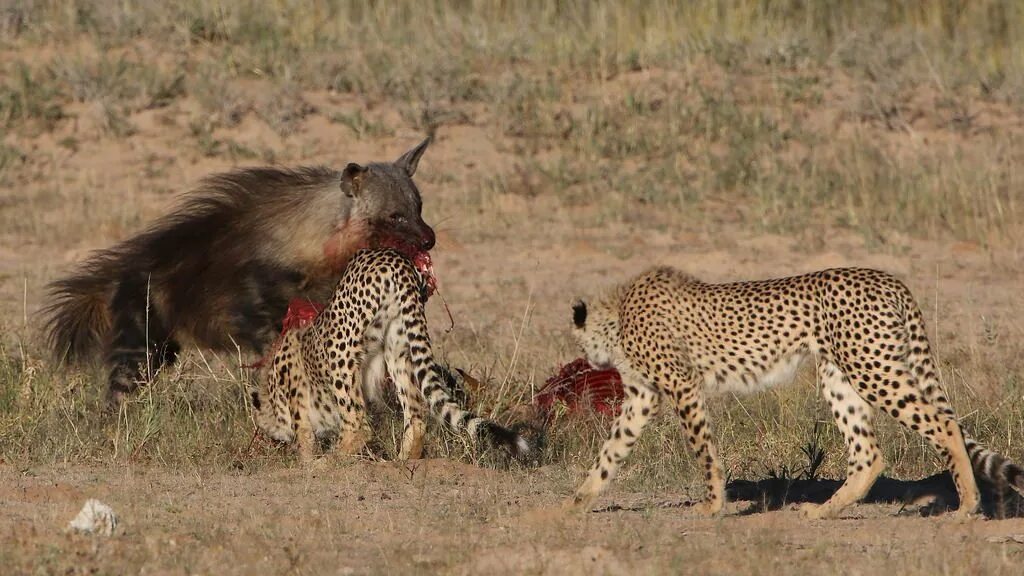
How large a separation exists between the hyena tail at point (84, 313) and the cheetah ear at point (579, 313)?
322 centimetres

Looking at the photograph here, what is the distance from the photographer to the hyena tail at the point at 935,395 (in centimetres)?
672

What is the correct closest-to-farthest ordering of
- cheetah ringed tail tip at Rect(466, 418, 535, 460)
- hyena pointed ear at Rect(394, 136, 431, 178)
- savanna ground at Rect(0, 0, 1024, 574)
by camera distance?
savanna ground at Rect(0, 0, 1024, 574), cheetah ringed tail tip at Rect(466, 418, 535, 460), hyena pointed ear at Rect(394, 136, 431, 178)

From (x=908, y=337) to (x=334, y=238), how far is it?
3629mm

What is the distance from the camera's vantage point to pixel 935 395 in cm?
687

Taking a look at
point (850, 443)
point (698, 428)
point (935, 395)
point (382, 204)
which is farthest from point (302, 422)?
point (935, 395)

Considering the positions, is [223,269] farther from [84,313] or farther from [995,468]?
[995,468]

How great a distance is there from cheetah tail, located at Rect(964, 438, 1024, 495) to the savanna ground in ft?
0.94

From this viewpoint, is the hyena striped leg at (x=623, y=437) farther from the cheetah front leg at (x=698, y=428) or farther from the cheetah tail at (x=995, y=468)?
the cheetah tail at (x=995, y=468)

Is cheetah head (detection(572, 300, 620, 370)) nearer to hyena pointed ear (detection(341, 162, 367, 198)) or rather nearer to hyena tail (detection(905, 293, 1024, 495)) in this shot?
hyena tail (detection(905, 293, 1024, 495))

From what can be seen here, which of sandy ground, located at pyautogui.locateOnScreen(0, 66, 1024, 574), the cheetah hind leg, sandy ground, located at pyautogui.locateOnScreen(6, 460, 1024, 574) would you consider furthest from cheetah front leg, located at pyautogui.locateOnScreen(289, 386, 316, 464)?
the cheetah hind leg

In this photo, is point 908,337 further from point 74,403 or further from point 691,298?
point 74,403

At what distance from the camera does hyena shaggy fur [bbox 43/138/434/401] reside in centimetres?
924

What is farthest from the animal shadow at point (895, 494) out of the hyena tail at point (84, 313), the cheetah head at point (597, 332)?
the hyena tail at point (84, 313)

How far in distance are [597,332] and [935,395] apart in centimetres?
138
